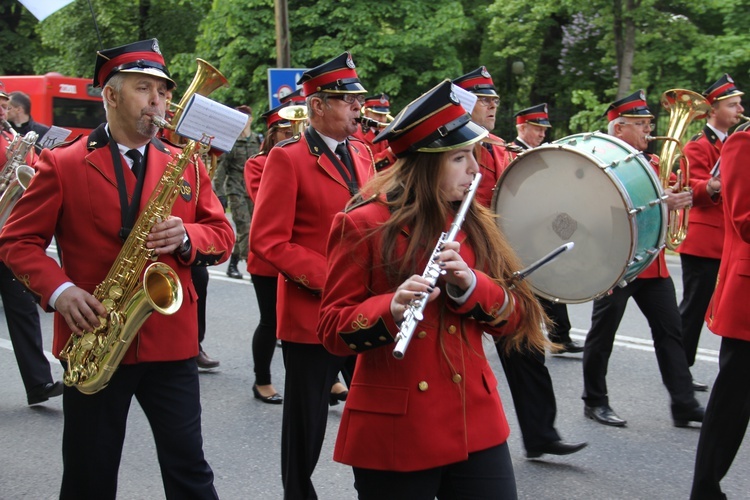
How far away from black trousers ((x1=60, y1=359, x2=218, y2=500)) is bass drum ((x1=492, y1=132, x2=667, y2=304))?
1.70 meters

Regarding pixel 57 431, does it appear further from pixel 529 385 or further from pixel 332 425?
pixel 529 385

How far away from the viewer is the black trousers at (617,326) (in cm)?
584

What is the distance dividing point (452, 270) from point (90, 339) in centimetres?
155

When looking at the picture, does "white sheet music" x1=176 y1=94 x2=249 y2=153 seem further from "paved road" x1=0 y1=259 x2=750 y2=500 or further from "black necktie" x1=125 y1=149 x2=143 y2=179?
"paved road" x1=0 y1=259 x2=750 y2=500

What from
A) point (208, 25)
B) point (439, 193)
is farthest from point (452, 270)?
point (208, 25)

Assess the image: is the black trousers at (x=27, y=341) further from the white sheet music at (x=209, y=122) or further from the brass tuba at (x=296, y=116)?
the white sheet music at (x=209, y=122)

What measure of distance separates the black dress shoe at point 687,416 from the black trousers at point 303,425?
2.57 metres

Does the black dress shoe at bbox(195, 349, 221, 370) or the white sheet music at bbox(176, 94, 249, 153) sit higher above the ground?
the white sheet music at bbox(176, 94, 249, 153)

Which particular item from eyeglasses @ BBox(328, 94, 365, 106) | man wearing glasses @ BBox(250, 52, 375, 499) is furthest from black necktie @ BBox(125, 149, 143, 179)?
eyeglasses @ BBox(328, 94, 365, 106)

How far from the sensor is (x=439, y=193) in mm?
2775

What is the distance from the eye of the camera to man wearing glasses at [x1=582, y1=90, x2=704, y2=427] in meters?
5.73

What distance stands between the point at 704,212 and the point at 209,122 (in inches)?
169

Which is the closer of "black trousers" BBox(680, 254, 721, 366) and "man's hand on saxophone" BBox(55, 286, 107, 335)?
"man's hand on saxophone" BBox(55, 286, 107, 335)

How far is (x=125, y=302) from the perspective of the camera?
3.42 metres
